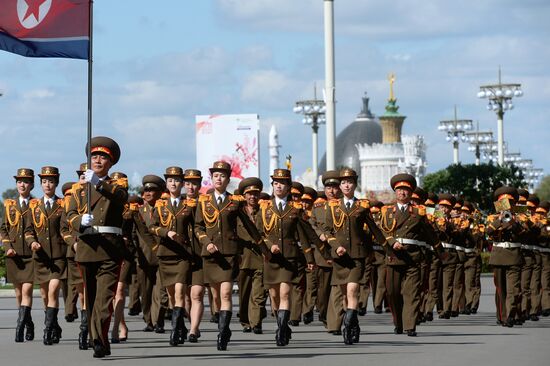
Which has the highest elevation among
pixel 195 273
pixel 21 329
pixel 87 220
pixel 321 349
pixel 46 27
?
pixel 46 27

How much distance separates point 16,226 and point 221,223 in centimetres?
263

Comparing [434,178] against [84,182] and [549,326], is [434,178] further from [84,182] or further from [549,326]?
[84,182]

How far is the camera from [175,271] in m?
16.5

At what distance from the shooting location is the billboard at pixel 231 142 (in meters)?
46.8

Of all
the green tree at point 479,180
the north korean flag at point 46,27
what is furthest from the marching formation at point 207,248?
the green tree at point 479,180

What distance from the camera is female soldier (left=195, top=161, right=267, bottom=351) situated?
16.2 metres

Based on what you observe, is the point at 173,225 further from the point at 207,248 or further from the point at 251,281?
the point at 251,281

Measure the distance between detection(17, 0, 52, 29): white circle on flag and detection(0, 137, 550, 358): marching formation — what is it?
6.21 feet

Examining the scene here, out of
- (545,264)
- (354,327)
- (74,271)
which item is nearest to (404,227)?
(354,327)

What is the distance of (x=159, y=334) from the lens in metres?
18.8

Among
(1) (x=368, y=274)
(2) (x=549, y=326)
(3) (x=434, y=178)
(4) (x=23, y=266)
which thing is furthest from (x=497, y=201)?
(3) (x=434, y=178)

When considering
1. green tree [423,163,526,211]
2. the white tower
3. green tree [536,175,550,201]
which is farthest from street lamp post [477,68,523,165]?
A: green tree [536,175,550,201]

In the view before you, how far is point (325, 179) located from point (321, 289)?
8.85 feet

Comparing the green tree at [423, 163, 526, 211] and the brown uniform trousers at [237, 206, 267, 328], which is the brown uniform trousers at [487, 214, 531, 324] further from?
the green tree at [423, 163, 526, 211]
